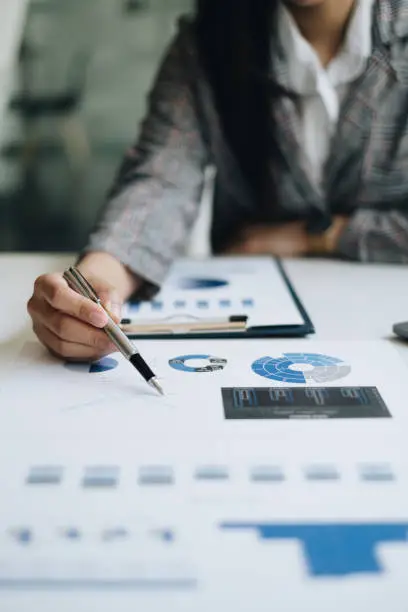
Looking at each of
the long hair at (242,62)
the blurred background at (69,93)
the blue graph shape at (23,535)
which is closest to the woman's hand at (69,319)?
the blue graph shape at (23,535)

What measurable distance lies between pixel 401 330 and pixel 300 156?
0.49 m

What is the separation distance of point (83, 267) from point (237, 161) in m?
0.47

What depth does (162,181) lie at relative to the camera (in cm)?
100

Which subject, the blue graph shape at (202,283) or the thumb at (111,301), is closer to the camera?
the thumb at (111,301)

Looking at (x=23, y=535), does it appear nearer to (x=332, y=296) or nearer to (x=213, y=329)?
(x=213, y=329)

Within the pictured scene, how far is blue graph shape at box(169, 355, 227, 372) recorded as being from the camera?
2.01 ft

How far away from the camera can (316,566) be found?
36 cm

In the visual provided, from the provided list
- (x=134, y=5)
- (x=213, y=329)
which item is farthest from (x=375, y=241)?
(x=134, y=5)

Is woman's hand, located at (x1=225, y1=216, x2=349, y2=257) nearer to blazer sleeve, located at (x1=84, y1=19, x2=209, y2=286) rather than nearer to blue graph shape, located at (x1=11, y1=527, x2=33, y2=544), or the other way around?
blazer sleeve, located at (x1=84, y1=19, x2=209, y2=286)

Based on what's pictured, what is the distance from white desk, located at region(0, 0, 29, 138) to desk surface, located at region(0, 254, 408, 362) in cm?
74

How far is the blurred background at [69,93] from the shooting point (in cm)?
160

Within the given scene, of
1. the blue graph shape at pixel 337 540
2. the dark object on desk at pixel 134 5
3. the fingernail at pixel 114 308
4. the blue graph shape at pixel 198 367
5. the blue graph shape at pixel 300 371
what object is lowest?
the blue graph shape at pixel 198 367

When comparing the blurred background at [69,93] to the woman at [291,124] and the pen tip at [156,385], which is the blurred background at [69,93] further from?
the pen tip at [156,385]

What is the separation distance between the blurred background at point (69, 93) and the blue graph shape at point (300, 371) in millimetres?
1145
